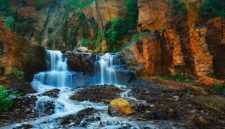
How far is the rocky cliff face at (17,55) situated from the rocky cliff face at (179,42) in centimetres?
711

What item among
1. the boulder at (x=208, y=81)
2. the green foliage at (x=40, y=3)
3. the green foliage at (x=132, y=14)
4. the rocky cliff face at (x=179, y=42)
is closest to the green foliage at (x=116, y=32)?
the green foliage at (x=132, y=14)

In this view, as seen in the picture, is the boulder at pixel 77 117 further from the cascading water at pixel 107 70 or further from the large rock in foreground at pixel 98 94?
the cascading water at pixel 107 70

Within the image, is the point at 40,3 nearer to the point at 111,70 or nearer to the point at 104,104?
the point at 111,70

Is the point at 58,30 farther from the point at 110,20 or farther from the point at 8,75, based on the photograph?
the point at 8,75

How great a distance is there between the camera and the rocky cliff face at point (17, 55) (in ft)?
72.5

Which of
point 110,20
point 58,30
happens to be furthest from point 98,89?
point 58,30

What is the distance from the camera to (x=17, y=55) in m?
23.0

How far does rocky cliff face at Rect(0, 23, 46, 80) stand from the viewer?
22.1m

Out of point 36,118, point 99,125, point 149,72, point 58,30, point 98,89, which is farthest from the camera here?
point 58,30

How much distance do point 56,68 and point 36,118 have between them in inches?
433

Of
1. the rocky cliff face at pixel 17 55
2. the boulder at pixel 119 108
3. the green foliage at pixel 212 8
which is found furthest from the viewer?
the green foliage at pixel 212 8

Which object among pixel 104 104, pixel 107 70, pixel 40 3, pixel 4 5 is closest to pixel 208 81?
pixel 107 70

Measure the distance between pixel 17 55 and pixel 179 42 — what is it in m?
11.7

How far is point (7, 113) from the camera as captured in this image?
1552 centimetres
